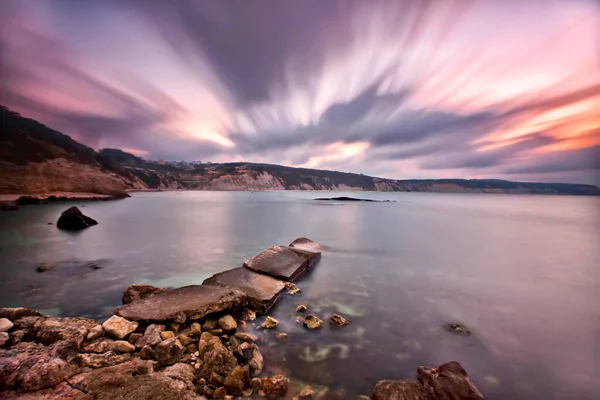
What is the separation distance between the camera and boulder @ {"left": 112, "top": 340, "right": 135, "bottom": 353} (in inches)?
198

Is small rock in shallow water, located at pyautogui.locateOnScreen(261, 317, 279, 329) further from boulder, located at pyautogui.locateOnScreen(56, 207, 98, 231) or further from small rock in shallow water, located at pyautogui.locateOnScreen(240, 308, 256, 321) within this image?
boulder, located at pyautogui.locateOnScreen(56, 207, 98, 231)

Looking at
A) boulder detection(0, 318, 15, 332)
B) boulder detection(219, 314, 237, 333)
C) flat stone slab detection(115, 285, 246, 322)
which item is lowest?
boulder detection(219, 314, 237, 333)

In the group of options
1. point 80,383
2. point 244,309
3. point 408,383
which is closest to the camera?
point 80,383

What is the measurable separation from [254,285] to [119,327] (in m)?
4.24

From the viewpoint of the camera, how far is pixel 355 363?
220 inches

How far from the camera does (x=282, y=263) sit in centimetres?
1137

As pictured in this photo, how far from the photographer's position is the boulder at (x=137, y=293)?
7.85 m

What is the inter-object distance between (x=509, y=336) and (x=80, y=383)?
1024cm

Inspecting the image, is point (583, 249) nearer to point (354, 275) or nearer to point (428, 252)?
point (428, 252)

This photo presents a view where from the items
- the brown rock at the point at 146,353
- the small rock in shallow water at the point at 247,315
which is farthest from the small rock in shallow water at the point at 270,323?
the brown rock at the point at 146,353

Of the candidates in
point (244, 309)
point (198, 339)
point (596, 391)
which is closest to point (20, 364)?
point (198, 339)

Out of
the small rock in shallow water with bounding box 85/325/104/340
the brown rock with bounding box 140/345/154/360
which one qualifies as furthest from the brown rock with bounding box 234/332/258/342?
the small rock in shallow water with bounding box 85/325/104/340

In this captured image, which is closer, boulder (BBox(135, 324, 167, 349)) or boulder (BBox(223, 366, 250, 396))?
boulder (BBox(223, 366, 250, 396))

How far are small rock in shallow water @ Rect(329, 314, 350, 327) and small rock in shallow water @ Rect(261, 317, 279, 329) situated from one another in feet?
5.48
